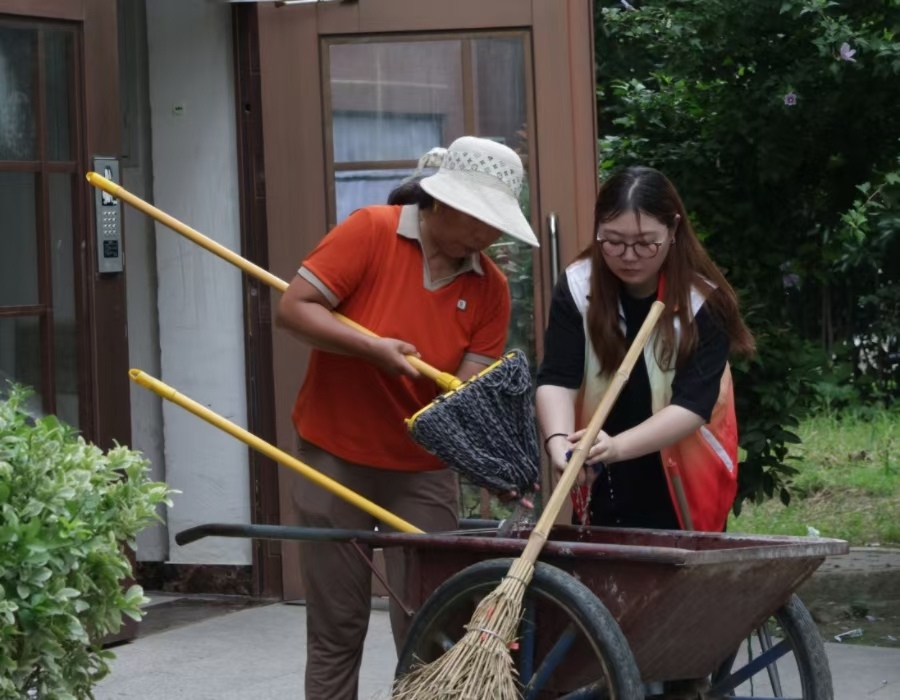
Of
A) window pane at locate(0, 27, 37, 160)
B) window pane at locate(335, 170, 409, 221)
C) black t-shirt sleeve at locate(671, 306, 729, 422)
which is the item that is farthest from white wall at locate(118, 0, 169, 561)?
black t-shirt sleeve at locate(671, 306, 729, 422)

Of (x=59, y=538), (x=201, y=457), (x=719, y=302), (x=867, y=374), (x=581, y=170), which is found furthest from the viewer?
(x=867, y=374)

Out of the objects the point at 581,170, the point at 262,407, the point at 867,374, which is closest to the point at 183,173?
the point at 262,407

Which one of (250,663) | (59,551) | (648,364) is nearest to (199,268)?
(250,663)

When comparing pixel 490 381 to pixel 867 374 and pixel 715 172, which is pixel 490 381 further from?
pixel 867 374

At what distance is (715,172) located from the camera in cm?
686

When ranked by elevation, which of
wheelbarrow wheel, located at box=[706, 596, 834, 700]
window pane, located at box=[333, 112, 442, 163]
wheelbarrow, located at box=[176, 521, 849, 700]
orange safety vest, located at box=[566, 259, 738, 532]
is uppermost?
window pane, located at box=[333, 112, 442, 163]

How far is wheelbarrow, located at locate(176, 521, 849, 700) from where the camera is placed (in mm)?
3309

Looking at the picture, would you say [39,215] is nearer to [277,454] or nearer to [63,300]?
[63,300]

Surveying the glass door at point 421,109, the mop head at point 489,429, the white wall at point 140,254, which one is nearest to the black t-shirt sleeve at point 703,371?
the mop head at point 489,429

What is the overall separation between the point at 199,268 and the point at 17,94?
1.27 meters

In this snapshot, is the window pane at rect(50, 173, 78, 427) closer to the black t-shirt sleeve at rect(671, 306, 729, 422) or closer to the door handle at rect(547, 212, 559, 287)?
the door handle at rect(547, 212, 559, 287)

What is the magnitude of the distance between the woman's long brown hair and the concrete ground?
167 cm

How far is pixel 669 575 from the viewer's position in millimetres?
3289

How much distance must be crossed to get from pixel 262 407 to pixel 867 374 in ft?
21.4
